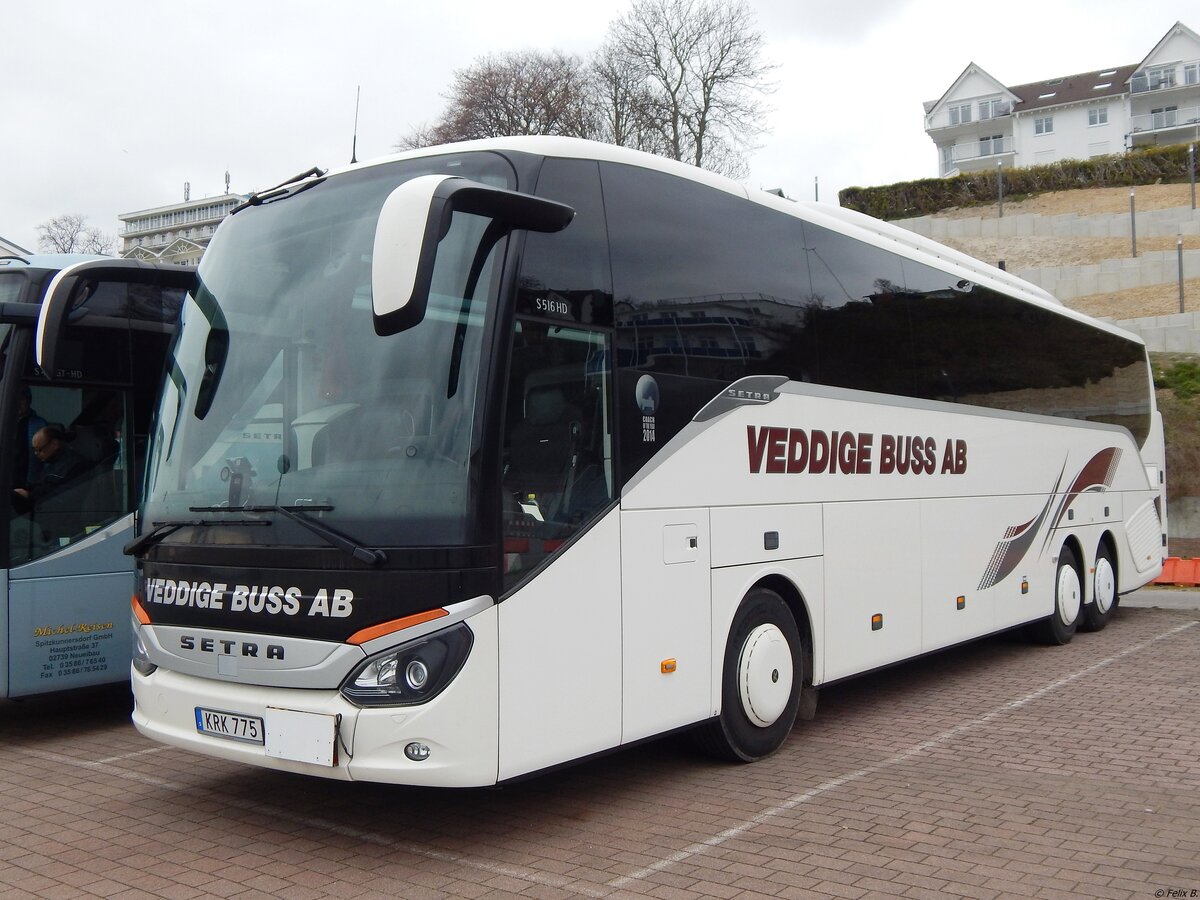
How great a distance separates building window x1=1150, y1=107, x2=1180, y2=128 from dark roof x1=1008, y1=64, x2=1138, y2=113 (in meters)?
2.79

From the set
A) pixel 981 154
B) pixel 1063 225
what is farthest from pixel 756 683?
pixel 981 154

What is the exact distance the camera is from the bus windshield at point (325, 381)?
5078 millimetres

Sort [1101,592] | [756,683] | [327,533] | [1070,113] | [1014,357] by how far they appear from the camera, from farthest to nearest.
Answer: [1070,113] < [1101,592] < [1014,357] < [756,683] < [327,533]

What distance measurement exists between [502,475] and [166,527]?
1.90 m

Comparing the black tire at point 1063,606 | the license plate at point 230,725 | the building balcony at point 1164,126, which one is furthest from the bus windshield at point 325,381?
the building balcony at point 1164,126

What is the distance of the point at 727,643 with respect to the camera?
675cm

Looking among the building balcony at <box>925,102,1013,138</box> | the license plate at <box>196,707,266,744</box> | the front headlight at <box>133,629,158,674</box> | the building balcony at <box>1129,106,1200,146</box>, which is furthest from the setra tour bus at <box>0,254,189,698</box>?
the building balcony at <box>925,102,1013,138</box>

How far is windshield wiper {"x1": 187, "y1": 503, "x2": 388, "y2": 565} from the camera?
16.3 ft

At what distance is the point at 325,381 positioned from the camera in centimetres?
540

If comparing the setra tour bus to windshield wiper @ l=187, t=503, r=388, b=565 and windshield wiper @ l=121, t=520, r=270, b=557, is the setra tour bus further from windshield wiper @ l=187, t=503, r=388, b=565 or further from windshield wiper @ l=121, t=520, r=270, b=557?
windshield wiper @ l=187, t=503, r=388, b=565

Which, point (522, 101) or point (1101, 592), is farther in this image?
point (522, 101)

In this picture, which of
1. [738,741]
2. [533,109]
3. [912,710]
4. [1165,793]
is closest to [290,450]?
[738,741]

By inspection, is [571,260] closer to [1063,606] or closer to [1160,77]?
[1063,606]

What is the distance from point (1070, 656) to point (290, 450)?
9143mm
